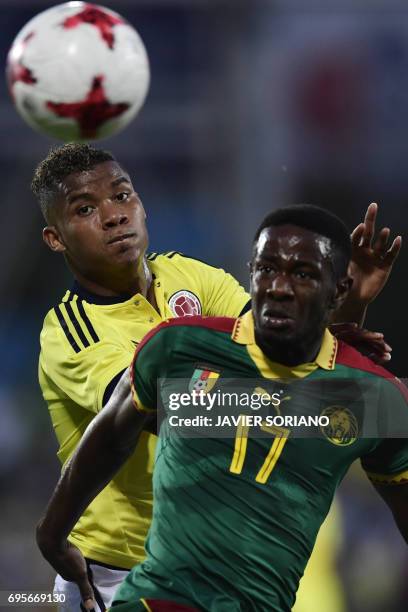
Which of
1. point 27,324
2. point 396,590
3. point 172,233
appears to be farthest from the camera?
point 172,233

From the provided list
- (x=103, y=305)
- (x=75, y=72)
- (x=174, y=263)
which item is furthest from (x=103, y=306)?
(x=75, y=72)

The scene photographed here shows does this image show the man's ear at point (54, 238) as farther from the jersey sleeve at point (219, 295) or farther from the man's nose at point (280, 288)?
the man's nose at point (280, 288)

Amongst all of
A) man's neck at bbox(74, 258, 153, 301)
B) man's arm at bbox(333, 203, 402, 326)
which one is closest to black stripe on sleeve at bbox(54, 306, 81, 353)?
man's neck at bbox(74, 258, 153, 301)

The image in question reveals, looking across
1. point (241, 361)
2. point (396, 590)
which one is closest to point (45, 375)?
point (241, 361)

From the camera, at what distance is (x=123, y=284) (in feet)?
14.1

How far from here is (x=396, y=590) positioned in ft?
22.1

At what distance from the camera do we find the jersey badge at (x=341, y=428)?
2971mm

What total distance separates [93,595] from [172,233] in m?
5.09

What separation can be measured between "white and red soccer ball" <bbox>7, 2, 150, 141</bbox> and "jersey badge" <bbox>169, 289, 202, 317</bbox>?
849mm

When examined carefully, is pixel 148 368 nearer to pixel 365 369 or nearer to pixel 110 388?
pixel 365 369

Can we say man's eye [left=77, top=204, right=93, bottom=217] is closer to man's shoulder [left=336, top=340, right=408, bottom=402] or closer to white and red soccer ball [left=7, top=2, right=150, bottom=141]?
white and red soccer ball [left=7, top=2, right=150, bottom=141]

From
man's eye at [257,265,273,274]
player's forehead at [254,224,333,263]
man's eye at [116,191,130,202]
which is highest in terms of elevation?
player's forehead at [254,224,333,263]

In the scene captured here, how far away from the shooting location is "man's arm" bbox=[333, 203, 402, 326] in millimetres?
3738

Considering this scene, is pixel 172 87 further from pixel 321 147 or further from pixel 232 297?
pixel 232 297
